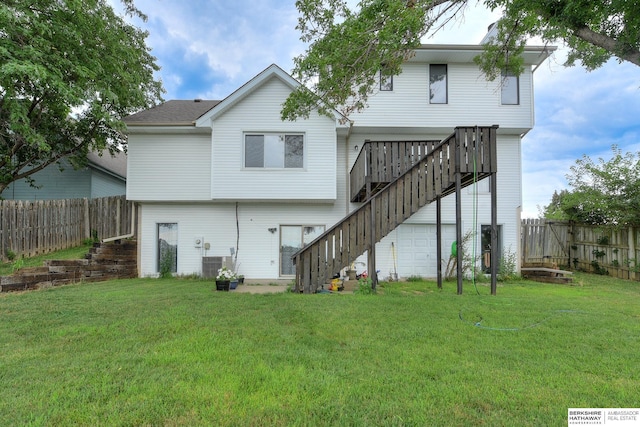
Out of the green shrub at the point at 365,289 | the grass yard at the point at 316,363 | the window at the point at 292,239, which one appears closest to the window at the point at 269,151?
the window at the point at 292,239

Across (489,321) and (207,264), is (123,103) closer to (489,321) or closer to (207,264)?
(207,264)

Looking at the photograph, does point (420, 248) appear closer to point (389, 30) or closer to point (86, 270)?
point (389, 30)

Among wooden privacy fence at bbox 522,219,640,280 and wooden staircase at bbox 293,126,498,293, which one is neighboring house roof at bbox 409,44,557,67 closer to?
wooden staircase at bbox 293,126,498,293

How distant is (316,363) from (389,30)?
5775mm

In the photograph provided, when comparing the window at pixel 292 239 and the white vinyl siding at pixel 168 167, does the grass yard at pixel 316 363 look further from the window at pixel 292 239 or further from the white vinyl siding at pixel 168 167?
the white vinyl siding at pixel 168 167

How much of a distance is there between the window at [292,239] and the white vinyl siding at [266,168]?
4.38 ft

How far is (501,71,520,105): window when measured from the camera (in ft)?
34.1

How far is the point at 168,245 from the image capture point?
408 inches

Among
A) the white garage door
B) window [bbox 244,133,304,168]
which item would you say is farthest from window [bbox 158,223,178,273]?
the white garage door

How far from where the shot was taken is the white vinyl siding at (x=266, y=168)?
9375 millimetres

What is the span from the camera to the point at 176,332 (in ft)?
13.3

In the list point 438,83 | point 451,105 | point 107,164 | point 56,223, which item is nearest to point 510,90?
point 451,105

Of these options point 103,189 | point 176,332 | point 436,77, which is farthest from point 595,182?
point 103,189

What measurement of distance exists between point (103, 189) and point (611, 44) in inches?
763
